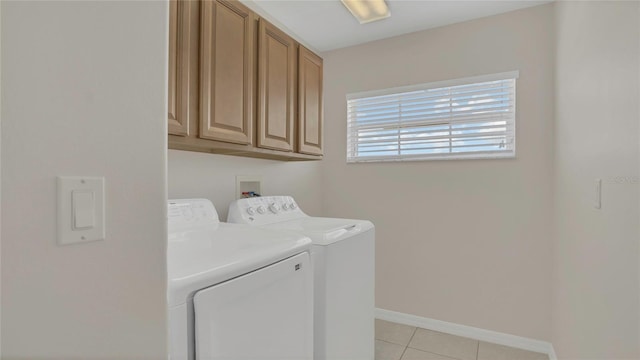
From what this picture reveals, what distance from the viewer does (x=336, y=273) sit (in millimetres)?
1471

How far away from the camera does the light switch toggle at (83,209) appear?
0.49 m

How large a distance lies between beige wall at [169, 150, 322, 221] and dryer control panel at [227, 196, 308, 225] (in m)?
0.17

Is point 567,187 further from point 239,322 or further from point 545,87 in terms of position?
point 239,322

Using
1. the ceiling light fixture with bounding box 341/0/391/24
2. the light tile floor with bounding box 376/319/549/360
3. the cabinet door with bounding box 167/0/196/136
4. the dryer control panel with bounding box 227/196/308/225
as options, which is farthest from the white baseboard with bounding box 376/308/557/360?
the ceiling light fixture with bounding box 341/0/391/24

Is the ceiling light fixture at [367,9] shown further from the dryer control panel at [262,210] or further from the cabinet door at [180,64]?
the dryer control panel at [262,210]

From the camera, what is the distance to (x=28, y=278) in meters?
0.45

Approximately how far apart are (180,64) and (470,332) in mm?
2562

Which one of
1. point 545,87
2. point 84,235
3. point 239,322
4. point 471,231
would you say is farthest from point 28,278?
point 545,87

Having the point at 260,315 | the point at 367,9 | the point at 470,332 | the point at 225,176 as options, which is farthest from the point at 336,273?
the point at 367,9

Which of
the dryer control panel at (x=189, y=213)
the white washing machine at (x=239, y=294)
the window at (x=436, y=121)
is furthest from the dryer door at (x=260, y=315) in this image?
the window at (x=436, y=121)

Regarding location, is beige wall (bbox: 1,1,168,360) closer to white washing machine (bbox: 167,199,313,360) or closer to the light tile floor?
white washing machine (bbox: 167,199,313,360)

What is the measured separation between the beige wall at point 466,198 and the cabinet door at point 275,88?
0.97m

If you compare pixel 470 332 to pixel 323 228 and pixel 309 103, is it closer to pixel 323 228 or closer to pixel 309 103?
pixel 323 228

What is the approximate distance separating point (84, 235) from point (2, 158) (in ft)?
0.50
